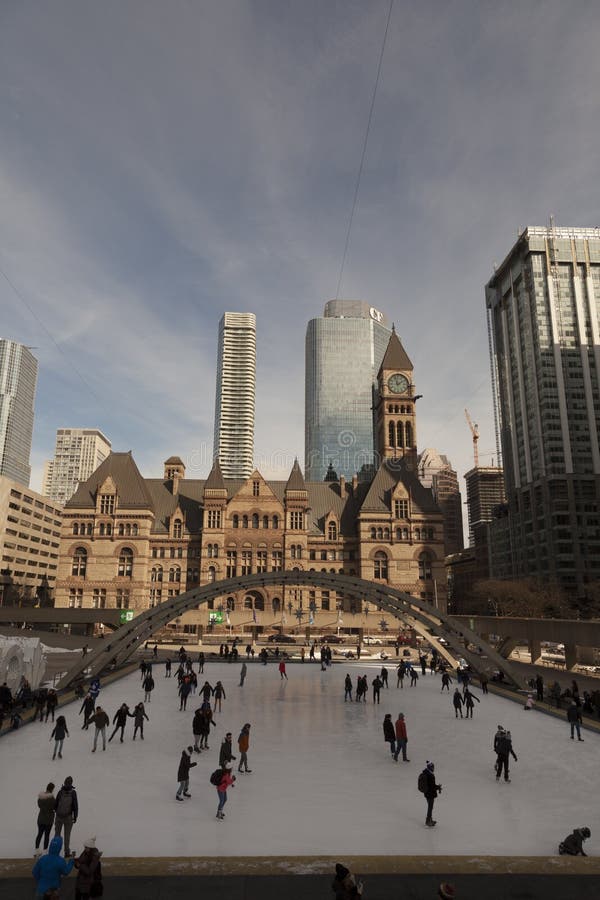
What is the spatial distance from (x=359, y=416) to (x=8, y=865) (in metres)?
185

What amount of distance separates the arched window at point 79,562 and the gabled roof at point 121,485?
6065mm

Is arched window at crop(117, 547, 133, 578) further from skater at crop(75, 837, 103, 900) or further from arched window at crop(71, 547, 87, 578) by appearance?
skater at crop(75, 837, 103, 900)

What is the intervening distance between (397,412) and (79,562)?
5558cm

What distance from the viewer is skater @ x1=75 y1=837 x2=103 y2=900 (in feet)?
28.0

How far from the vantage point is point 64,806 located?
1122 cm

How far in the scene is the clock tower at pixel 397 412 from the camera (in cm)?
9519

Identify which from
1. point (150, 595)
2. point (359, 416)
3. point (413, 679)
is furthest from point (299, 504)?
point (359, 416)

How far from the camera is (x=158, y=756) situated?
18.5 metres

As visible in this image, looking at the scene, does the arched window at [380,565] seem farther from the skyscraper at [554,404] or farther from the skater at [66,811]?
the skater at [66,811]

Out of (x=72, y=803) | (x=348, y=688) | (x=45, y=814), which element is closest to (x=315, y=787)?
(x=72, y=803)

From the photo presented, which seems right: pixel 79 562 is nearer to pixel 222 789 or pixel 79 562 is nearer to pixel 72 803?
pixel 222 789

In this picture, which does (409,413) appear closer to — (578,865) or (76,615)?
(76,615)

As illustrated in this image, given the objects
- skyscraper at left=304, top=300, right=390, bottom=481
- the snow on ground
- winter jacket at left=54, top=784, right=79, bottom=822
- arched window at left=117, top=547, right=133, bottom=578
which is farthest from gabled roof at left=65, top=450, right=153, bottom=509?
skyscraper at left=304, top=300, right=390, bottom=481

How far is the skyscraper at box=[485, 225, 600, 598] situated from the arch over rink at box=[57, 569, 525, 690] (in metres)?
70.5
